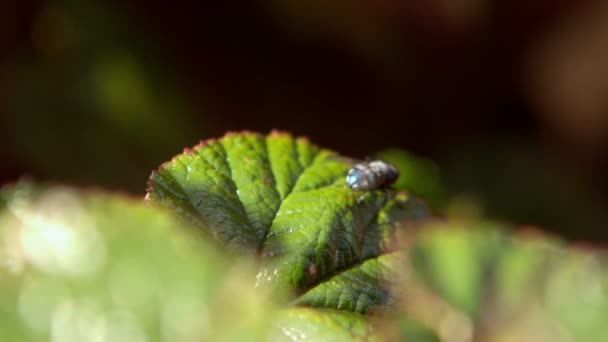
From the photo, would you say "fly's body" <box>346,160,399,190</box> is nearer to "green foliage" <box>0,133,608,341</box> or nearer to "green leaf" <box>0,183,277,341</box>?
"green foliage" <box>0,133,608,341</box>

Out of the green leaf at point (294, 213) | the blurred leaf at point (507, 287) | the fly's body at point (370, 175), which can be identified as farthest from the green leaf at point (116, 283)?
the fly's body at point (370, 175)

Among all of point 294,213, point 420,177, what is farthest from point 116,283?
point 420,177

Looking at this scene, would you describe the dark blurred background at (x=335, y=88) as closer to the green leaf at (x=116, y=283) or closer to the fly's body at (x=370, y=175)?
the fly's body at (x=370, y=175)

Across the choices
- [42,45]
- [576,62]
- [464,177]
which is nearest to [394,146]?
[464,177]

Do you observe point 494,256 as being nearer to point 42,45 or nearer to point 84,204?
point 84,204

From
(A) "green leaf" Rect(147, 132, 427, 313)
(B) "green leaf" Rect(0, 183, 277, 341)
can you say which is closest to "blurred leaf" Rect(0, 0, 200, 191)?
(A) "green leaf" Rect(147, 132, 427, 313)

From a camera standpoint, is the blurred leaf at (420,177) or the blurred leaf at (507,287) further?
the blurred leaf at (420,177)
